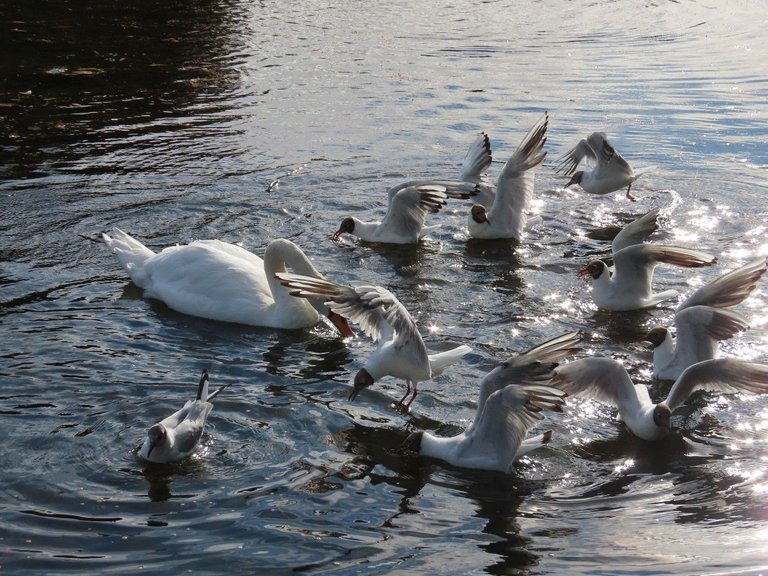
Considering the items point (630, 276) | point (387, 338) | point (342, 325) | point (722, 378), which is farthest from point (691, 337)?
point (342, 325)

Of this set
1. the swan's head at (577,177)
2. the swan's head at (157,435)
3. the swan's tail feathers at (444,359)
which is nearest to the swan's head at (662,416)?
the swan's tail feathers at (444,359)

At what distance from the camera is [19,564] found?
608 cm

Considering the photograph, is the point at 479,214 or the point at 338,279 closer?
the point at 338,279

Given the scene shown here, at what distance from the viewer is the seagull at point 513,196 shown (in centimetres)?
1245

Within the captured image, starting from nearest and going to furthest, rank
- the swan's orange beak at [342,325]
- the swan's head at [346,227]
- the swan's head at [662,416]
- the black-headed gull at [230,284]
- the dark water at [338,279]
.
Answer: the dark water at [338,279]
the swan's head at [662,416]
the swan's orange beak at [342,325]
the black-headed gull at [230,284]
the swan's head at [346,227]

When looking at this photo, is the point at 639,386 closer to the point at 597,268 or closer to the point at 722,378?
the point at 722,378

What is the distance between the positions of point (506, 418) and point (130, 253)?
4.98 m

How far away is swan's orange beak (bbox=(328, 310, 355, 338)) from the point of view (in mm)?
9695

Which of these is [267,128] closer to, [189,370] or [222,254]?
[222,254]

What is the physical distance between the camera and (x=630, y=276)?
10.5 meters

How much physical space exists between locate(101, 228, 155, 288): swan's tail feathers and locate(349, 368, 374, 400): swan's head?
3.20 meters

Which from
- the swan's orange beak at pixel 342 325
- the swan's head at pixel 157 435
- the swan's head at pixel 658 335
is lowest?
the swan's orange beak at pixel 342 325

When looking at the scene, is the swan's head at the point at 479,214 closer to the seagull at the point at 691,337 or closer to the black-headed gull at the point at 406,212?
the black-headed gull at the point at 406,212

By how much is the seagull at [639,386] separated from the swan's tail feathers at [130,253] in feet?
14.5
